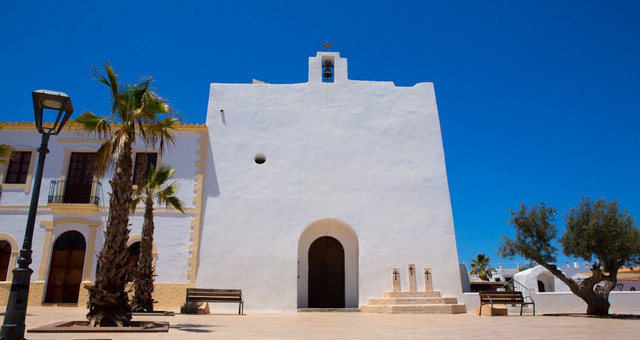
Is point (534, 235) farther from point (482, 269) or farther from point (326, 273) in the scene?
point (482, 269)

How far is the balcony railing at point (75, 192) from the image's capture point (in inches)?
620

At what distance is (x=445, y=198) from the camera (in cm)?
1631

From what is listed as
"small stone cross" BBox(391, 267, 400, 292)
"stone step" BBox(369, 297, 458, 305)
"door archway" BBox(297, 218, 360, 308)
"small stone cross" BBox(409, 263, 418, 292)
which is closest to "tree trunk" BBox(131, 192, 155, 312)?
"door archway" BBox(297, 218, 360, 308)

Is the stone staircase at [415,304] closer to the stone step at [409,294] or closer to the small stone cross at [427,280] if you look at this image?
the stone step at [409,294]

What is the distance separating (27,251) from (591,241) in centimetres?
1333

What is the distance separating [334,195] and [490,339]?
9.95 metres

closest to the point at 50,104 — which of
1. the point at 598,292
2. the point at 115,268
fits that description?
the point at 115,268

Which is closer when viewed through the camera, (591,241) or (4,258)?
(591,241)

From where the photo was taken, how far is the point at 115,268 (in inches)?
322

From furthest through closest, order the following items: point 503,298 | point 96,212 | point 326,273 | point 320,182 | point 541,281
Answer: point 541,281 < point 320,182 < point 326,273 < point 96,212 < point 503,298

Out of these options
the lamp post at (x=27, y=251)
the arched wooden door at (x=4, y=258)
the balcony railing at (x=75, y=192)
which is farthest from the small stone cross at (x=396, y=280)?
the arched wooden door at (x=4, y=258)

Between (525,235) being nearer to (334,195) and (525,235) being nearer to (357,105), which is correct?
(334,195)

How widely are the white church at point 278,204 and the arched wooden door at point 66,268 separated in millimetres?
38

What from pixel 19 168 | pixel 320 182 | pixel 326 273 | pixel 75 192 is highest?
pixel 19 168
